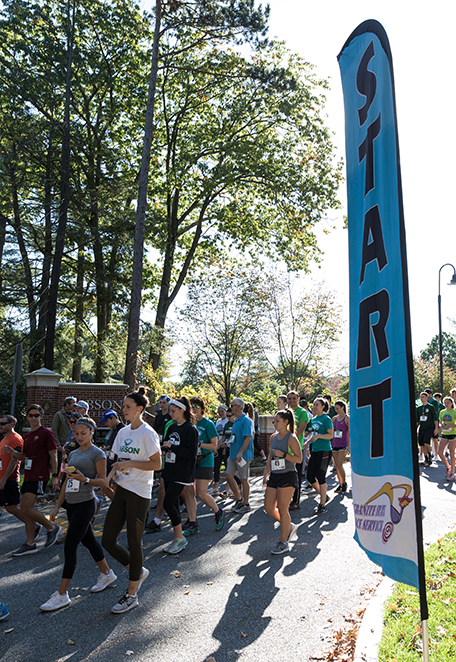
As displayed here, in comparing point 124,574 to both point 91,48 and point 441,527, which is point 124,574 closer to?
point 441,527

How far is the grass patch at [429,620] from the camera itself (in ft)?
12.7

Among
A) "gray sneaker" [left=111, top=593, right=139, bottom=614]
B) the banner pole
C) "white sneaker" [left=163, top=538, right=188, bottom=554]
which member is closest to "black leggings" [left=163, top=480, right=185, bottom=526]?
"white sneaker" [left=163, top=538, right=188, bottom=554]

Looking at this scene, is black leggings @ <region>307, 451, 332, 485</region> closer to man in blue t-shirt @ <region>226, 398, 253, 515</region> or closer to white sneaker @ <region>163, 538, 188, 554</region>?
man in blue t-shirt @ <region>226, 398, 253, 515</region>

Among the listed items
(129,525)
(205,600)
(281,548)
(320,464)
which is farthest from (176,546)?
(320,464)

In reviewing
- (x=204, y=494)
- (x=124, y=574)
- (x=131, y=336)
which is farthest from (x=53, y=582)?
(x=131, y=336)

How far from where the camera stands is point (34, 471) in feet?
23.3

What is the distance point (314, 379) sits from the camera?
86.9 feet

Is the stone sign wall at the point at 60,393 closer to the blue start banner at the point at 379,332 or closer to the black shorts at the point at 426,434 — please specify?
the black shorts at the point at 426,434

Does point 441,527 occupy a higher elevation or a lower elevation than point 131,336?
lower

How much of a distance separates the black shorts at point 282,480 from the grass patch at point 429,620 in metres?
1.75

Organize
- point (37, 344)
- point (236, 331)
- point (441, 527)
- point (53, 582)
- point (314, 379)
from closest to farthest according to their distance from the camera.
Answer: point (53, 582) → point (441, 527) → point (37, 344) → point (236, 331) → point (314, 379)

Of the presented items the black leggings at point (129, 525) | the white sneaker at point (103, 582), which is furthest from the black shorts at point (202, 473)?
the black leggings at point (129, 525)

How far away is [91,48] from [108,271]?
8.99 meters

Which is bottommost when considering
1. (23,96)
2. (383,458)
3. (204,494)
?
(204,494)
